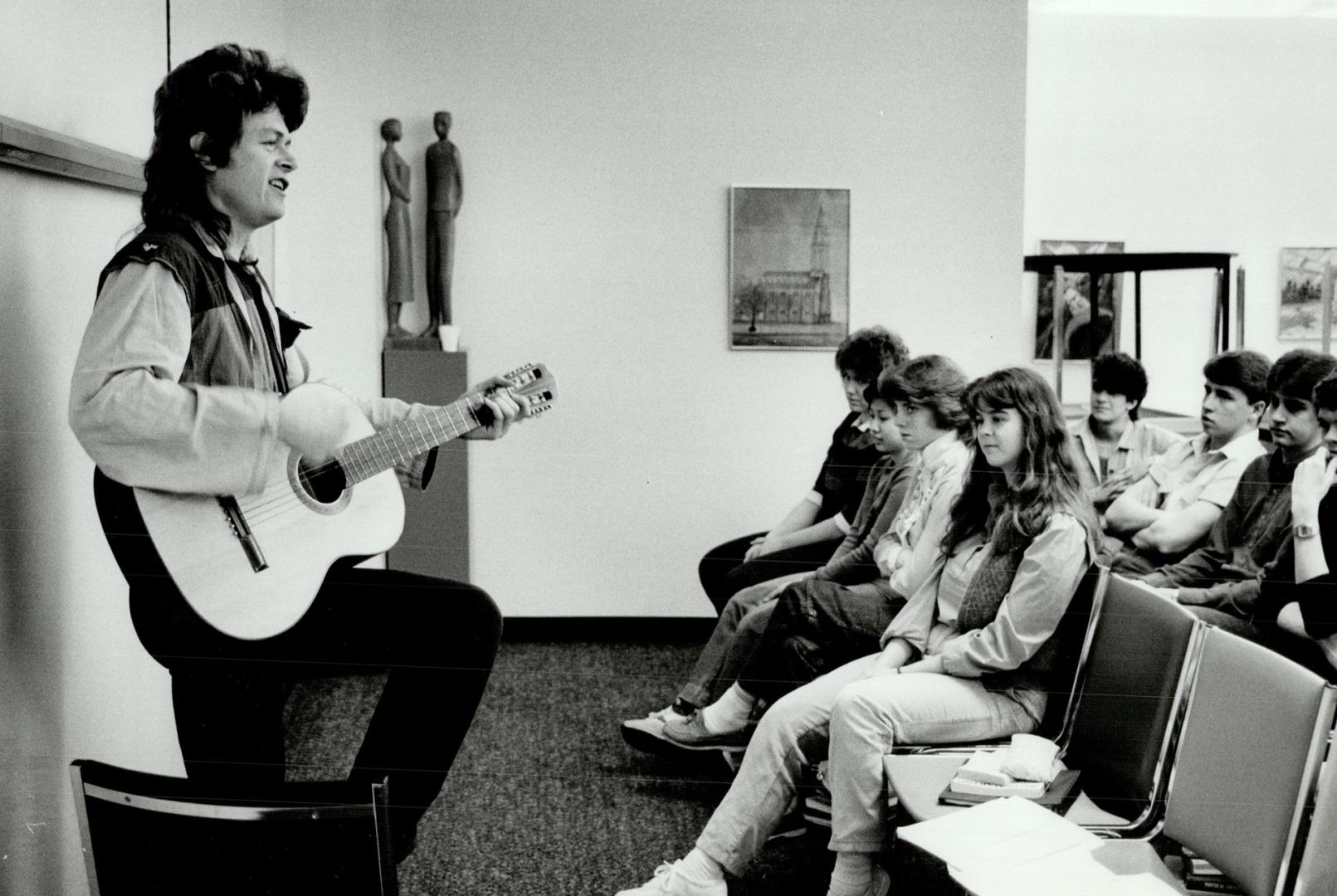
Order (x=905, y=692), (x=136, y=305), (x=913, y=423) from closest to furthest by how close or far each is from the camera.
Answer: (x=136, y=305) → (x=905, y=692) → (x=913, y=423)

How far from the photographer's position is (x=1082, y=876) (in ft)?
4.09

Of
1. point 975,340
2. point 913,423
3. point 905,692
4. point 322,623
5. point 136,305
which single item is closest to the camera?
point 136,305

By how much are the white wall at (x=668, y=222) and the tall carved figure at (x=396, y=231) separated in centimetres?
3

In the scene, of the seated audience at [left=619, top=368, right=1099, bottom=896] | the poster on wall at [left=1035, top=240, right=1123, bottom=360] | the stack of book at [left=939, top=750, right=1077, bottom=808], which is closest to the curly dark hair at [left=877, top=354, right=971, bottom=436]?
the poster on wall at [left=1035, top=240, right=1123, bottom=360]

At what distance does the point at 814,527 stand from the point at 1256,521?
41.5 inches

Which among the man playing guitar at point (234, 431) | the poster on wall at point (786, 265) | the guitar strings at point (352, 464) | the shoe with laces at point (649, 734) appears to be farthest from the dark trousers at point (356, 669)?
the poster on wall at point (786, 265)

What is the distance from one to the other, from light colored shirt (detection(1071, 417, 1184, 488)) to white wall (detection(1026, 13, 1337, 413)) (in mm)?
851

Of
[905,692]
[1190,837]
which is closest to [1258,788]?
[1190,837]

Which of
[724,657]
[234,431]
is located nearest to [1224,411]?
[724,657]

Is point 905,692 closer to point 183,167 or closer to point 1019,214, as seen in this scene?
point 1019,214

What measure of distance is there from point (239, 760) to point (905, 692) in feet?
3.16

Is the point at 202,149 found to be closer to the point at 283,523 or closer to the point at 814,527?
the point at 283,523

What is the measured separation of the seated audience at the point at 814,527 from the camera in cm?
281

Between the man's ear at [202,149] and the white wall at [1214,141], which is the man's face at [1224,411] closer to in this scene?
the white wall at [1214,141]
